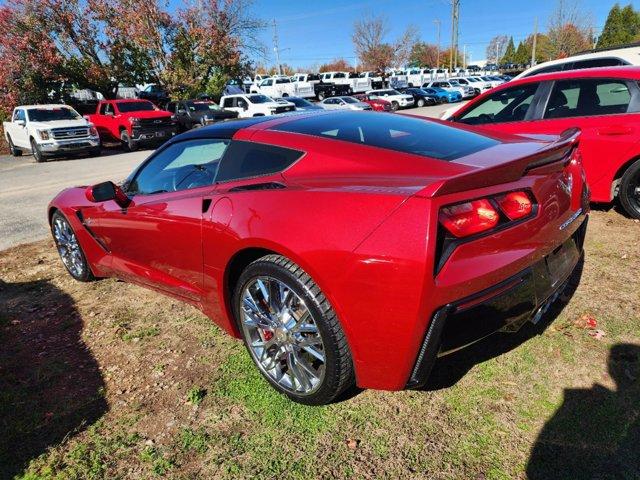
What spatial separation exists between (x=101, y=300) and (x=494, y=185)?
3383 millimetres

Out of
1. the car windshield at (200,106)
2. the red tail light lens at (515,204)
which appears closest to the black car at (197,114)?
the car windshield at (200,106)

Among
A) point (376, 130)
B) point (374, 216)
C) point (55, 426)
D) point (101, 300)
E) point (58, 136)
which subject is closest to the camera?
point (374, 216)

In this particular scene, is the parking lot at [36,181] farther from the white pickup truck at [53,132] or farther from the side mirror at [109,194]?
the side mirror at [109,194]

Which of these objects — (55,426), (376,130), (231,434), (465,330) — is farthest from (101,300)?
(465,330)

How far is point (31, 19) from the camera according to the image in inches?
928

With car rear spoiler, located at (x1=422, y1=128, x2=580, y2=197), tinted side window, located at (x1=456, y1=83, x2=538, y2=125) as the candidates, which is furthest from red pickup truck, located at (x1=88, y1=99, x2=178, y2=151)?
car rear spoiler, located at (x1=422, y1=128, x2=580, y2=197)

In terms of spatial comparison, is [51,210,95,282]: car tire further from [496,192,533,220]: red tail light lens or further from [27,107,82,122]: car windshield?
[27,107,82,122]: car windshield

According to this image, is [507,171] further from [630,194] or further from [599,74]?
[599,74]

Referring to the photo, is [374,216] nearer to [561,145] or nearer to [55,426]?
[561,145]

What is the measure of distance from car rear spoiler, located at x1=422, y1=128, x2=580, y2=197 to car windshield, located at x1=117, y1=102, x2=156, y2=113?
1867 centimetres

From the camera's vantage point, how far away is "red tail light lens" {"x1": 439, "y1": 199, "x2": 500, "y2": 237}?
6.41ft

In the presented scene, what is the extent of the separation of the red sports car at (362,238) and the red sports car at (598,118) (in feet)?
7.54

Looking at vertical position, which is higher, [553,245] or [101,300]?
[553,245]

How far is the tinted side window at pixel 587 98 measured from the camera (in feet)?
15.8
